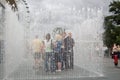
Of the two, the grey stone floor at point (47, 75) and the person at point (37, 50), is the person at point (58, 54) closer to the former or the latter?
the grey stone floor at point (47, 75)

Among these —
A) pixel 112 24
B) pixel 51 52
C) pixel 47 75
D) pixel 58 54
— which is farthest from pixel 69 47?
pixel 112 24

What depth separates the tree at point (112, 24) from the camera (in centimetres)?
6116

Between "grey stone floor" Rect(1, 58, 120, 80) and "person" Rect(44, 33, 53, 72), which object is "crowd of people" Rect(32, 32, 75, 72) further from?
"grey stone floor" Rect(1, 58, 120, 80)

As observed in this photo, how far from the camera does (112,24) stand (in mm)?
63125

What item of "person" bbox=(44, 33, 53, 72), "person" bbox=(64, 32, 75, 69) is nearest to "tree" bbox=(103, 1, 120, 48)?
"person" bbox=(64, 32, 75, 69)

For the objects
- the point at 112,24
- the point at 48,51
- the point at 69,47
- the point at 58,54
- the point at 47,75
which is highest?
the point at 112,24

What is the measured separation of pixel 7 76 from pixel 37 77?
3.74 feet

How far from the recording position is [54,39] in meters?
17.4

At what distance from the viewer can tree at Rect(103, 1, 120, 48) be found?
61.2 metres

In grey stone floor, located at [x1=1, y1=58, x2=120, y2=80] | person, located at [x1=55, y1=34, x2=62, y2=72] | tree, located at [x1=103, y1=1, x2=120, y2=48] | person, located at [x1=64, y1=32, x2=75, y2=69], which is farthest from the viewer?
tree, located at [x1=103, y1=1, x2=120, y2=48]

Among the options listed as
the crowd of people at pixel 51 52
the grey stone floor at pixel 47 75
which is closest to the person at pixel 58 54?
the crowd of people at pixel 51 52

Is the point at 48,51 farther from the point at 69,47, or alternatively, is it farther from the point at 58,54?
the point at 69,47

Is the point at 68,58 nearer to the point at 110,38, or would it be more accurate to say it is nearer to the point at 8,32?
the point at 8,32

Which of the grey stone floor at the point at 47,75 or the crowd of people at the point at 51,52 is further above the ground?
the crowd of people at the point at 51,52
